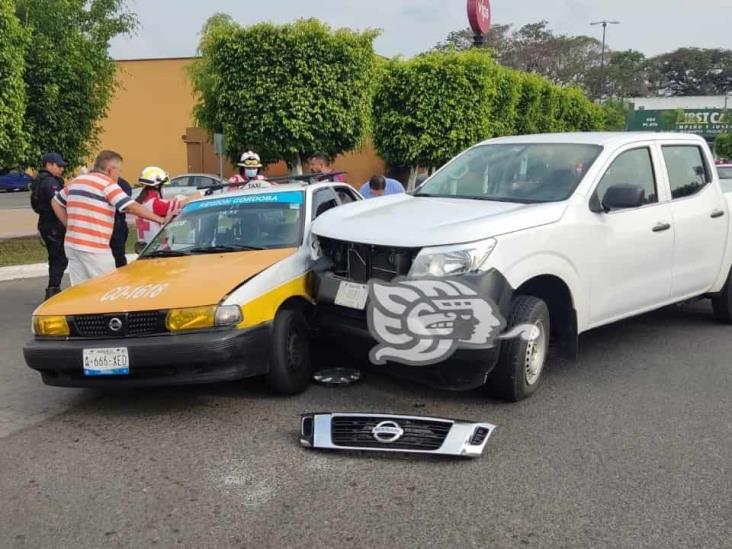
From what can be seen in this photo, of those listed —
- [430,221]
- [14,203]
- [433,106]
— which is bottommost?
[14,203]

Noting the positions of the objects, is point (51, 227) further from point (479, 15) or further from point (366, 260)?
point (479, 15)

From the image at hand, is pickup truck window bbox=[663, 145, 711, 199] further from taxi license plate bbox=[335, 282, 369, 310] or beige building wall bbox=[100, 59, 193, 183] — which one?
beige building wall bbox=[100, 59, 193, 183]

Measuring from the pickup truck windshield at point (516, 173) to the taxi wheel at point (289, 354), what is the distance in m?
1.68

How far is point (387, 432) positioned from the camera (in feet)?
13.9

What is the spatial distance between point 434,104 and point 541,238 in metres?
12.6

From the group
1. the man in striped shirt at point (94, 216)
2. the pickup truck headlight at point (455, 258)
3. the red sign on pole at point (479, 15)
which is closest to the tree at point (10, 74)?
the man in striped shirt at point (94, 216)

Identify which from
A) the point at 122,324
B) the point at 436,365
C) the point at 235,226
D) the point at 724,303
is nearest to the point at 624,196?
the point at 436,365

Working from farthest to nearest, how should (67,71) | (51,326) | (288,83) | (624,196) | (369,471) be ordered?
(288,83)
(67,71)
(624,196)
(51,326)
(369,471)

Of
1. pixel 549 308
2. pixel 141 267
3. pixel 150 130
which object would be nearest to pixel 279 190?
pixel 141 267

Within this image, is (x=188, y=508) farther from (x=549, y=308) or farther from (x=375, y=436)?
(x=549, y=308)

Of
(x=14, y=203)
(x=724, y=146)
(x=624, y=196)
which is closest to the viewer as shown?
(x=624, y=196)

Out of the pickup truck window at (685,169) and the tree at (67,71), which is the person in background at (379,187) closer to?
the pickup truck window at (685,169)

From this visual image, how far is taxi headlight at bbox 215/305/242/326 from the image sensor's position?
4539mm

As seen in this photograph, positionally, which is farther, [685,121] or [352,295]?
[685,121]
